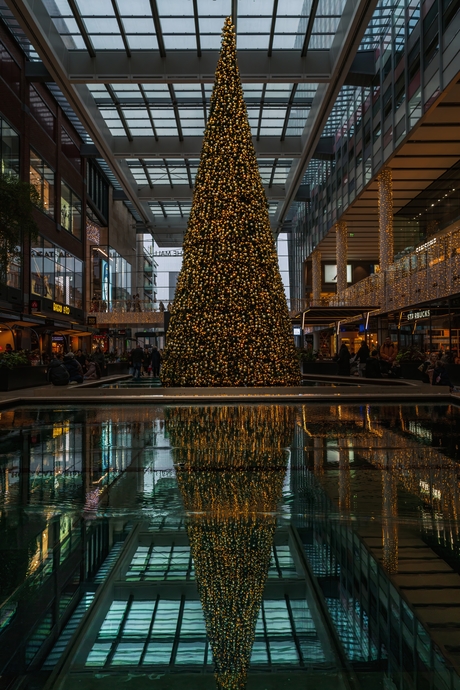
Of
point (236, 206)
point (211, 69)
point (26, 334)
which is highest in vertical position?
point (211, 69)

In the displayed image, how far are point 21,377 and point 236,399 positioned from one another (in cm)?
994

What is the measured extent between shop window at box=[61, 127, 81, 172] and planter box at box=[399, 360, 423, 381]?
27.9 metres

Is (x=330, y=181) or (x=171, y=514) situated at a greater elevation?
(x=330, y=181)

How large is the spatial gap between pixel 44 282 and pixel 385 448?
106 feet

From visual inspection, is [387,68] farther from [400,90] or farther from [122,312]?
[122,312]

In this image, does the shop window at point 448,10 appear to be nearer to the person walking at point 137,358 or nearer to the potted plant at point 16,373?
the person walking at point 137,358

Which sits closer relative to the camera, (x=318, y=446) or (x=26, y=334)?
(x=318, y=446)

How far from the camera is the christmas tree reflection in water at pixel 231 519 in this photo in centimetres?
276

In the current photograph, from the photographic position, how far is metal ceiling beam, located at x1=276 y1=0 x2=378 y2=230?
2034cm

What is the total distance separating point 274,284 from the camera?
1622cm

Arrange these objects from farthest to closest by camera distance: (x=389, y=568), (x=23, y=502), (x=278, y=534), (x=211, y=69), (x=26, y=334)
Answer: (x=26, y=334) → (x=211, y=69) → (x=23, y=502) → (x=278, y=534) → (x=389, y=568)

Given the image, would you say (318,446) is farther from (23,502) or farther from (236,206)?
(236,206)

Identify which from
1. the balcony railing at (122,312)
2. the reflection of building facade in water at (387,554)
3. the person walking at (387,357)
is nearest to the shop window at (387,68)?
the person walking at (387,357)

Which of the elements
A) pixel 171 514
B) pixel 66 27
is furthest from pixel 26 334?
pixel 171 514
